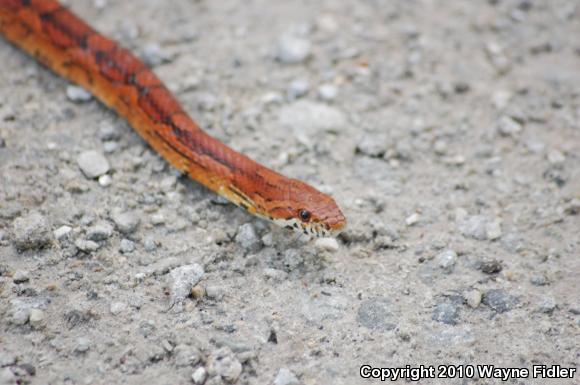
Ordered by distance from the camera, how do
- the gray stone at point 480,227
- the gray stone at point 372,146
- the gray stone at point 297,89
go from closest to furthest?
the gray stone at point 480,227 → the gray stone at point 372,146 → the gray stone at point 297,89

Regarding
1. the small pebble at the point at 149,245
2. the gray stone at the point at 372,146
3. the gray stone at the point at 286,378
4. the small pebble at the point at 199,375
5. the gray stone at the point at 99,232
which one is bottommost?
the gray stone at the point at 286,378

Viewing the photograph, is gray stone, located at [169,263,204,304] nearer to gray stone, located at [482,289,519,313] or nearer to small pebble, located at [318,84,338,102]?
gray stone, located at [482,289,519,313]

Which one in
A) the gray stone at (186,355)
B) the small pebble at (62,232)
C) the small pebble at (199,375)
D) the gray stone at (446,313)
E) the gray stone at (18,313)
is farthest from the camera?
the small pebble at (62,232)

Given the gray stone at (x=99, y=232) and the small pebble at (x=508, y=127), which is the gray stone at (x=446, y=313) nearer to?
the small pebble at (x=508, y=127)

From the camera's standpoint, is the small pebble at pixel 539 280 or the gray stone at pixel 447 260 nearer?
the small pebble at pixel 539 280

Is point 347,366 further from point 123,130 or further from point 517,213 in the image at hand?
point 123,130

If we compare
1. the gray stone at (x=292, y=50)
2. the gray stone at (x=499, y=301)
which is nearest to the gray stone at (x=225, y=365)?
the gray stone at (x=499, y=301)

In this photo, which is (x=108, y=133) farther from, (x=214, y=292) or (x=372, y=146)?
(x=372, y=146)

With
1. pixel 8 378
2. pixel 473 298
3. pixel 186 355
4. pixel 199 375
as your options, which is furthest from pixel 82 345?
pixel 473 298

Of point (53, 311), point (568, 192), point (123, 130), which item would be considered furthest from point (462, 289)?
point (123, 130)
